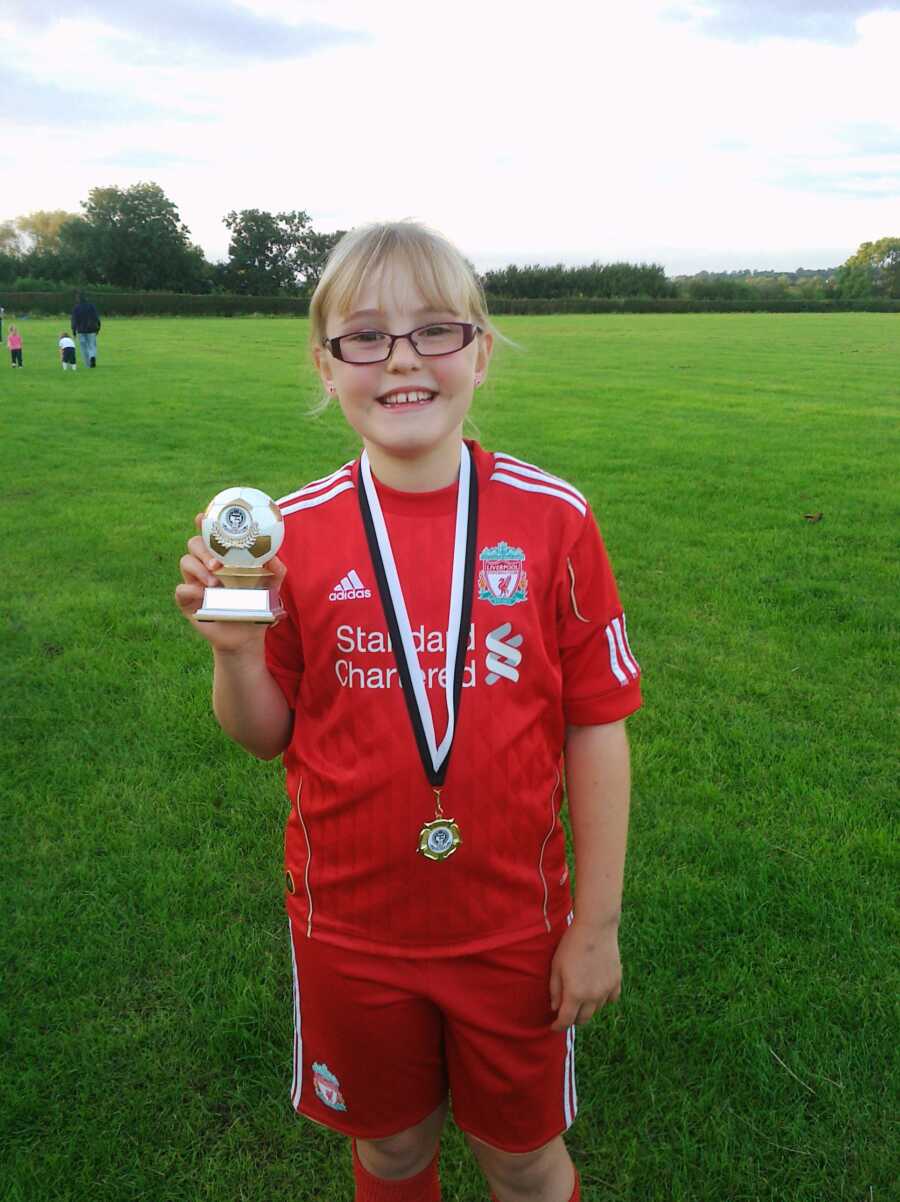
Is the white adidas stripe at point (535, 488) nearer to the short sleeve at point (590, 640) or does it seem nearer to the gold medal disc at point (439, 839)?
the short sleeve at point (590, 640)

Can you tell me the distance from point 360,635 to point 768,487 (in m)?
7.68

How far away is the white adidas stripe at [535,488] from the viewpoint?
171 centimetres

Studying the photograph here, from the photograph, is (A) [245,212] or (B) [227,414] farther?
(A) [245,212]

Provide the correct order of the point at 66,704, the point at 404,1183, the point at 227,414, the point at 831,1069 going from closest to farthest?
the point at 404,1183 → the point at 831,1069 → the point at 66,704 → the point at 227,414

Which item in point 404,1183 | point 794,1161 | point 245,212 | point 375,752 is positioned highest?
point 245,212

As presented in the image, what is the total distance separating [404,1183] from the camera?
192cm

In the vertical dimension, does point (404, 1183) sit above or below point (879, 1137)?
above

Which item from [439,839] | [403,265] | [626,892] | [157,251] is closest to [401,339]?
[403,265]

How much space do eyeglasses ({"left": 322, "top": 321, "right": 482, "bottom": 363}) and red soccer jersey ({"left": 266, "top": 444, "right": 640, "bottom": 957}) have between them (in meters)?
0.23

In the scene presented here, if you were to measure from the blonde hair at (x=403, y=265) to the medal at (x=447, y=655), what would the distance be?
1.28 ft

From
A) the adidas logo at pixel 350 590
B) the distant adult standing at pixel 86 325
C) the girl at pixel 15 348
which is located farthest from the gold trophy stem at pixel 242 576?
the girl at pixel 15 348

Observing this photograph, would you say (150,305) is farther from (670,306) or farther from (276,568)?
(276,568)

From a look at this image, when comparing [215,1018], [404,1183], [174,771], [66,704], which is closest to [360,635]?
[404,1183]

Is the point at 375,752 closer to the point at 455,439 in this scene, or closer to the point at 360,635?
the point at 360,635
